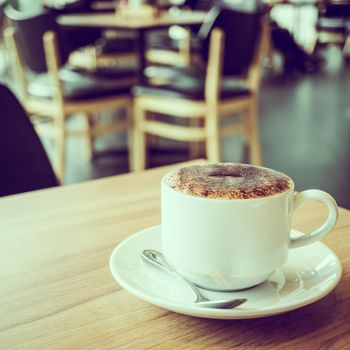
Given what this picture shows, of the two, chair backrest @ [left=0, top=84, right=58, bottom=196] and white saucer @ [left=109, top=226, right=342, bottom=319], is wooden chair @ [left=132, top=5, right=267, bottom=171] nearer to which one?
chair backrest @ [left=0, top=84, right=58, bottom=196]

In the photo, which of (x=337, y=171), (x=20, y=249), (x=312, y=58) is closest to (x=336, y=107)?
(x=337, y=171)

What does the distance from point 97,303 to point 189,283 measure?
0.29ft

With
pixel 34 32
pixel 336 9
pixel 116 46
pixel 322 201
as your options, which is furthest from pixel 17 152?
pixel 336 9

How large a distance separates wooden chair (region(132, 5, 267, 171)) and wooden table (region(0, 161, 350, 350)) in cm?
163

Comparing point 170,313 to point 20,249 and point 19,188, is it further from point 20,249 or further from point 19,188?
point 19,188

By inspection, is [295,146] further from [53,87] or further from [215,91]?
[53,87]

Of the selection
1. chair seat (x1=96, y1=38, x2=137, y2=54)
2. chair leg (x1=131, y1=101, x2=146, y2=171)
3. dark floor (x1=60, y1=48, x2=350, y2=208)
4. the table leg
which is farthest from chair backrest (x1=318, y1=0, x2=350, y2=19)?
chair leg (x1=131, y1=101, x2=146, y2=171)

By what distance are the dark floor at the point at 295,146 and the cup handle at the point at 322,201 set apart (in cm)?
182

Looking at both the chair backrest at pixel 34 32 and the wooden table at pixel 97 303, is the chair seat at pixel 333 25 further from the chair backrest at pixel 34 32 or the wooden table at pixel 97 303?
the wooden table at pixel 97 303

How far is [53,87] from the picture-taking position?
2.33 m

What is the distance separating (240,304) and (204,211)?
85mm

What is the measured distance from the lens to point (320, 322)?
467 millimetres

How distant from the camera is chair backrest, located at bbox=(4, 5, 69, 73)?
8.06 feet

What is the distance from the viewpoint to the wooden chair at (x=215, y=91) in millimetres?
2320
